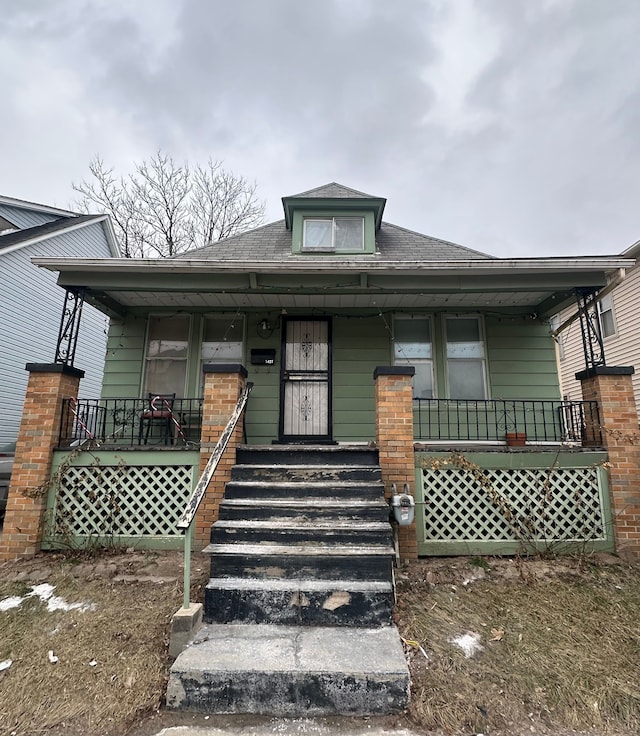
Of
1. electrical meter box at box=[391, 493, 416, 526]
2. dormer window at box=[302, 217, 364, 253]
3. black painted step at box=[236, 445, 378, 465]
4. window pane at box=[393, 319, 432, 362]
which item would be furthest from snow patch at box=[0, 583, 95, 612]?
dormer window at box=[302, 217, 364, 253]

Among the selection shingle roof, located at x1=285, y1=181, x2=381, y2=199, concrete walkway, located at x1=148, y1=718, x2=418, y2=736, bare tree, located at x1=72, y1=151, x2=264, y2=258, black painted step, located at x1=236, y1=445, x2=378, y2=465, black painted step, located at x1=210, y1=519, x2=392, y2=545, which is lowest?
concrete walkway, located at x1=148, y1=718, x2=418, y2=736

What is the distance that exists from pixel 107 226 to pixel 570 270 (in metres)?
13.1

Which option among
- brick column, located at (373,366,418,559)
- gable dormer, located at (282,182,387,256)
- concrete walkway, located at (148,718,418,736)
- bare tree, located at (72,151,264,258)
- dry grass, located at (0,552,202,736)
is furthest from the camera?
bare tree, located at (72,151,264,258)

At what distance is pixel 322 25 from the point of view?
11344 mm

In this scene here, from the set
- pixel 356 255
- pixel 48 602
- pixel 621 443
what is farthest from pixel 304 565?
pixel 356 255

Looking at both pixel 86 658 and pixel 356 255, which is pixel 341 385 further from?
pixel 86 658

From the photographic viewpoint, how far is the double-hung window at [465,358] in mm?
6463

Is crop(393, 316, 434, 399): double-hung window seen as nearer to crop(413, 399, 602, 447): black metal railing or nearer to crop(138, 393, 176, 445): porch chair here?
crop(413, 399, 602, 447): black metal railing

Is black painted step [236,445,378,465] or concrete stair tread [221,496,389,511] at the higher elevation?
black painted step [236,445,378,465]

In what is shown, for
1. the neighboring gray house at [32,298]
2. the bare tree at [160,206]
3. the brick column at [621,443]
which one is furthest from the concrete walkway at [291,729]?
the bare tree at [160,206]

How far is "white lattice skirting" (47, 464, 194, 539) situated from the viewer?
14.7 feet

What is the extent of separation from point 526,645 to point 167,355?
5.97 metres

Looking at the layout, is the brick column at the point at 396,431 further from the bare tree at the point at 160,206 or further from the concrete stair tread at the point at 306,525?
the bare tree at the point at 160,206

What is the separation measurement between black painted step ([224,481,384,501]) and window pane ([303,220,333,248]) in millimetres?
4598
